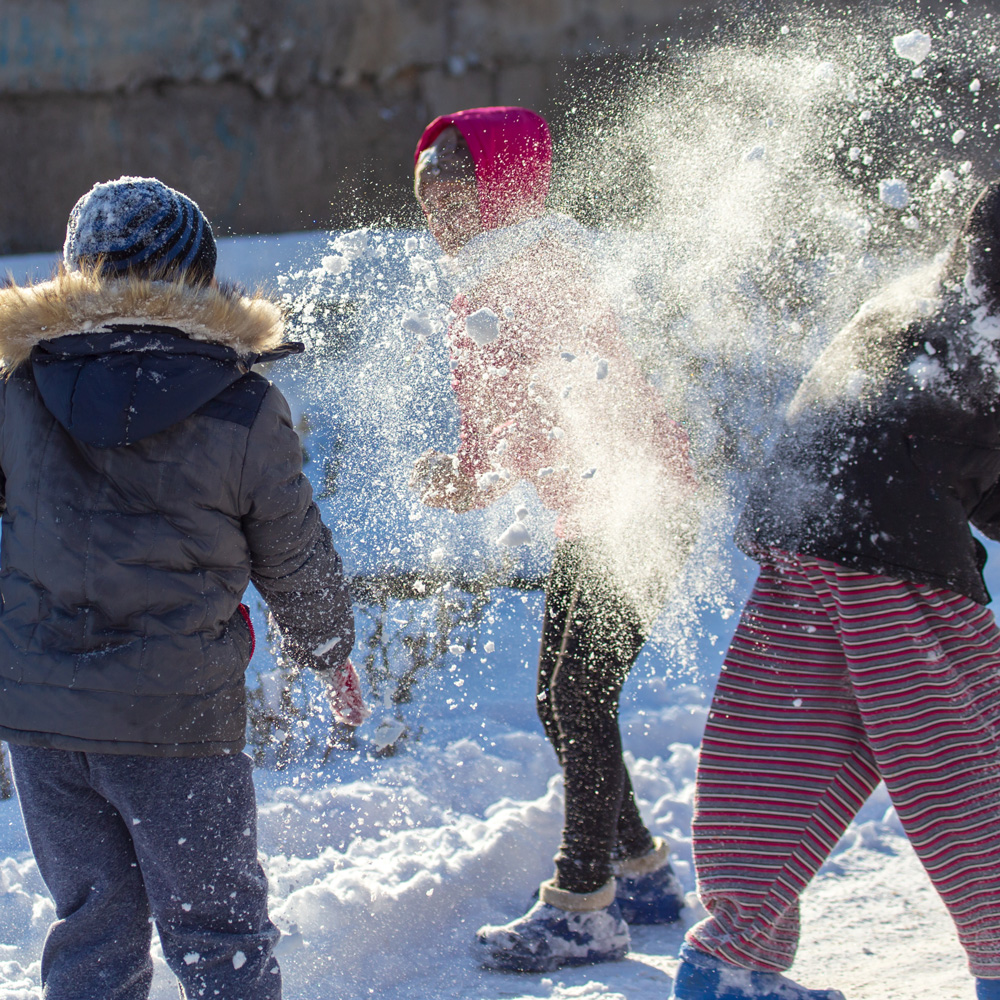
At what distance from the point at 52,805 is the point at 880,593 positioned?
4.21ft

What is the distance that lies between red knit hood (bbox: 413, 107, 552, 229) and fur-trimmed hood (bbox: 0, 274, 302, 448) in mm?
825

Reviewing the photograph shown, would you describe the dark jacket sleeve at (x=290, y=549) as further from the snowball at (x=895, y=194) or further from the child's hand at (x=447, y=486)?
the snowball at (x=895, y=194)

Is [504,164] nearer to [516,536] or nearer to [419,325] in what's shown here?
[419,325]

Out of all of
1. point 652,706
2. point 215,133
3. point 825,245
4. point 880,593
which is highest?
point 215,133

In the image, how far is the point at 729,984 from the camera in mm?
1643

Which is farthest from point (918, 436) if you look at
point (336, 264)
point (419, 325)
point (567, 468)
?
point (336, 264)

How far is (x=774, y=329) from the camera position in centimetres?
417

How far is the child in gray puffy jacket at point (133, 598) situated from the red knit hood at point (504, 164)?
83 cm

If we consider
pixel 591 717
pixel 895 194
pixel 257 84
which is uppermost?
pixel 257 84

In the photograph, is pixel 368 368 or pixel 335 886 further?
pixel 368 368

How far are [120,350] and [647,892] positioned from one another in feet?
5.34

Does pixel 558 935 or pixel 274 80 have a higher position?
pixel 274 80

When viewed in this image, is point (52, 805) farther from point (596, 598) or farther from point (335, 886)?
point (596, 598)

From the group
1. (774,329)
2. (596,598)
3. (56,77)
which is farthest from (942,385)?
(56,77)
